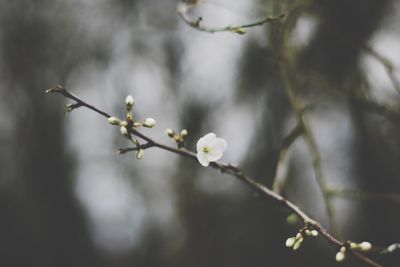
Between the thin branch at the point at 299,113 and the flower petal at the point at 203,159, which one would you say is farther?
the thin branch at the point at 299,113

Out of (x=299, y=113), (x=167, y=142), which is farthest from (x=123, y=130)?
(x=167, y=142)

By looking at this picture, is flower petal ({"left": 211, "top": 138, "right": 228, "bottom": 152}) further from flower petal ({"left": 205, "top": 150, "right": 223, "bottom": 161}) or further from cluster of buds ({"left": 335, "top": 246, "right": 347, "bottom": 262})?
cluster of buds ({"left": 335, "top": 246, "right": 347, "bottom": 262})

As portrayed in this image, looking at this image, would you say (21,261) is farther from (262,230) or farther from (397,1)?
(397,1)

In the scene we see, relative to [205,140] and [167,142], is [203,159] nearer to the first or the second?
A: [205,140]

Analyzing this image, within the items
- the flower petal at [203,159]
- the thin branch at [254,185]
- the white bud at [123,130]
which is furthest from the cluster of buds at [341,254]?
the white bud at [123,130]

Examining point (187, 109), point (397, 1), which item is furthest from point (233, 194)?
point (397, 1)

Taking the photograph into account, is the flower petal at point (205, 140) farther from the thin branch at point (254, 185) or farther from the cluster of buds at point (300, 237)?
the cluster of buds at point (300, 237)
